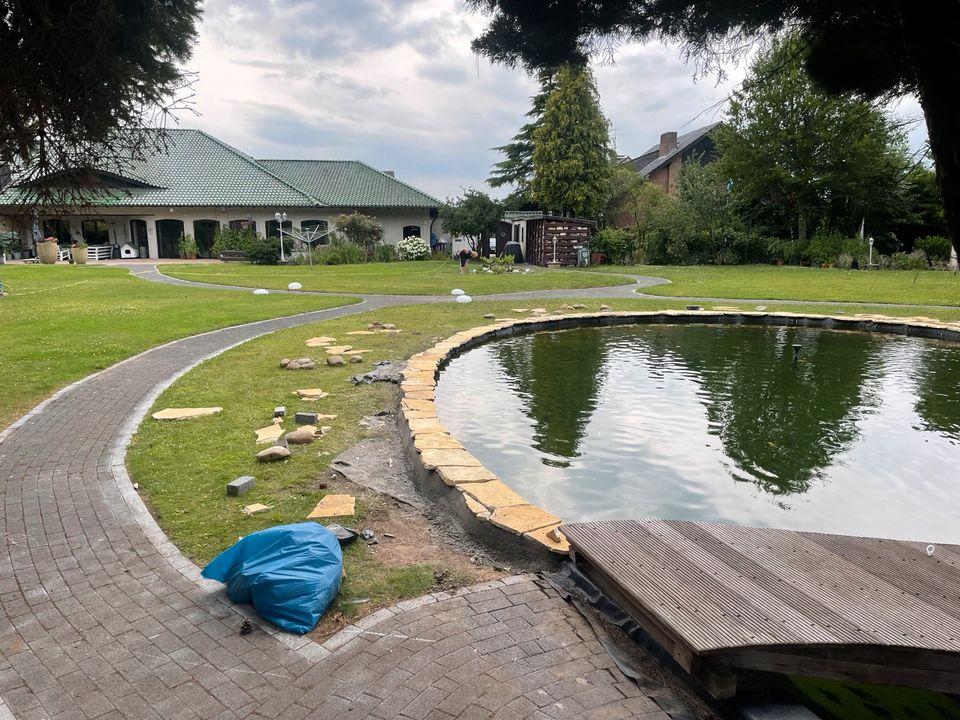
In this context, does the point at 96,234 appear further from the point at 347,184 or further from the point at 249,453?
the point at 249,453

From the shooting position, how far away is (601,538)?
2994 mm

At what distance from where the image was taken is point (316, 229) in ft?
114

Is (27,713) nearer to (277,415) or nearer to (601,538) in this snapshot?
(601,538)

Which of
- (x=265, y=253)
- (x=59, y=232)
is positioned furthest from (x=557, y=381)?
(x=59, y=232)

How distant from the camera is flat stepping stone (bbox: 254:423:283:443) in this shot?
5.05 m

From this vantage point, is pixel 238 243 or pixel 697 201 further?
pixel 238 243

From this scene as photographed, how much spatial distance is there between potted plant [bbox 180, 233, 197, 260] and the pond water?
29.4 m

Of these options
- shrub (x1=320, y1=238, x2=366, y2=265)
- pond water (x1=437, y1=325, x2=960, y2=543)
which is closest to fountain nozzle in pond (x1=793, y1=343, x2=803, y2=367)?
pond water (x1=437, y1=325, x2=960, y2=543)

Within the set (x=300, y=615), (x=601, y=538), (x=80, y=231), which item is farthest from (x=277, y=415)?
(x=80, y=231)

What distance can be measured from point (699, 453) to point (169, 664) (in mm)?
4060

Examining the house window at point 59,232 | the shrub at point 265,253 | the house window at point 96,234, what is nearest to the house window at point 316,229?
the shrub at point 265,253

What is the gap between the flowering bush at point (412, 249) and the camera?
3350 centimetres

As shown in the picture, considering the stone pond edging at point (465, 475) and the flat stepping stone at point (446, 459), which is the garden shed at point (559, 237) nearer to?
the stone pond edging at point (465, 475)

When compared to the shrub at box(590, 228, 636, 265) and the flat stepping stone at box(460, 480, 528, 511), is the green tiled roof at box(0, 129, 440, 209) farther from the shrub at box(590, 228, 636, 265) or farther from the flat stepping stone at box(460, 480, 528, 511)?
the flat stepping stone at box(460, 480, 528, 511)
